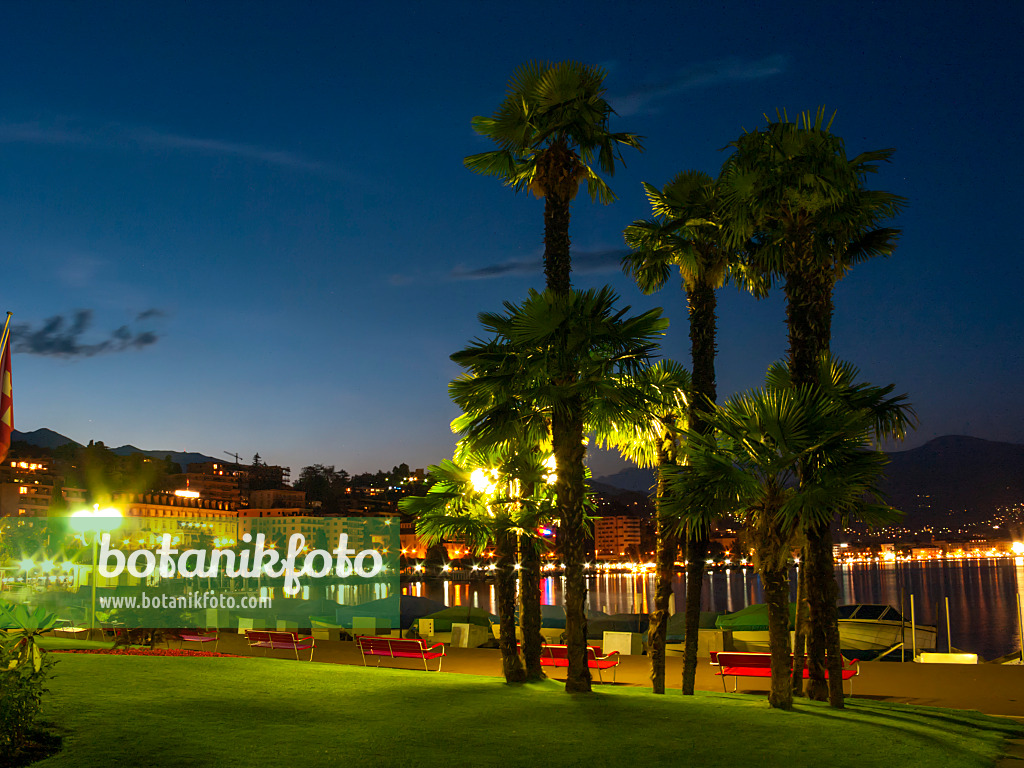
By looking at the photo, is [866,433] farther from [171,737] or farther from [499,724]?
[171,737]

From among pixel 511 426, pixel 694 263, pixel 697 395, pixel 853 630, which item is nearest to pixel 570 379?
pixel 511 426

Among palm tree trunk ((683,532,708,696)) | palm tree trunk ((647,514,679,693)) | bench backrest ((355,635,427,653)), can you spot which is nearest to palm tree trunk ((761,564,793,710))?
palm tree trunk ((683,532,708,696))

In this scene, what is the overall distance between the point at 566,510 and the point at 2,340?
41.9 feet

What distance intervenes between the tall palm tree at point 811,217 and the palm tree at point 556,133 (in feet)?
8.50

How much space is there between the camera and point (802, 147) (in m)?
13.7

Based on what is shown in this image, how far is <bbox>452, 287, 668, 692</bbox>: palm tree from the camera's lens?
45.0ft

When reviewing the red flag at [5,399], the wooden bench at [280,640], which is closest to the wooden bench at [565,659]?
the wooden bench at [280,640]

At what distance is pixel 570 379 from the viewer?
1410cm

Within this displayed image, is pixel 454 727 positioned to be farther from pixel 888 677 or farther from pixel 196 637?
pixel 196 637

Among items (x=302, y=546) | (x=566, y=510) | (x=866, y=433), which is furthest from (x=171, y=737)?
A: (x=302, y=546)

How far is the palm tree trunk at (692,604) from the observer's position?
14.6 metres

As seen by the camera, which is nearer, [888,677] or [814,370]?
[814,370]

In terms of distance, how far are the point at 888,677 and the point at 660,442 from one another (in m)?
7.45

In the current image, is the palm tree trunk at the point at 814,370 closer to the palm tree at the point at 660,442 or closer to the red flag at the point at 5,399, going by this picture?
the palm tree at the point at 660,442
